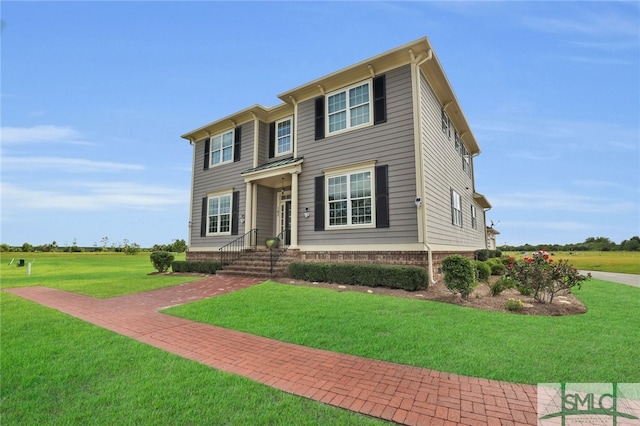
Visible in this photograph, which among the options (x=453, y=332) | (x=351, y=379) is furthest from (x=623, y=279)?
(x=351, y=379)

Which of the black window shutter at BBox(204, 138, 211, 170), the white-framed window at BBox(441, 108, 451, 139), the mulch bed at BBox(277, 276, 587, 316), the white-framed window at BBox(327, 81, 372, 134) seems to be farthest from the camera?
the black window shutter at BBox(204, 138, 211, 170)

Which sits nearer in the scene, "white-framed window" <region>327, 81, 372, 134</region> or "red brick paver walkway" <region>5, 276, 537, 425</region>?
"red brick paver walkway" <region>5, 276, 537, 425</region>

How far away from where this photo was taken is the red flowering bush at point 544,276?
22.2 feet

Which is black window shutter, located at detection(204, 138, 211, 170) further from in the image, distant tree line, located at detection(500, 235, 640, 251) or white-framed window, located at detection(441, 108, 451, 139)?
distant tree line, located at detection(500, 235, 640, 251)

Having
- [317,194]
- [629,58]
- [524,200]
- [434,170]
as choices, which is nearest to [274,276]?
[317,194]

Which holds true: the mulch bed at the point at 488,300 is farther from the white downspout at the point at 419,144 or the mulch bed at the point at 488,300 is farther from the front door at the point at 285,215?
the front door at the point at 285,215

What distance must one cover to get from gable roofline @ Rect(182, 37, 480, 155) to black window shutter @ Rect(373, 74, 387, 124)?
1.20ft

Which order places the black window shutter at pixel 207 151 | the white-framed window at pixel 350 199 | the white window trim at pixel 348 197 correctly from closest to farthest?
the white window trim at pixel 348 197
the white-framed window at pixel 350 199
the black window shutter at pixel 207 151

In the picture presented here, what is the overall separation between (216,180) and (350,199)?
8753 mm

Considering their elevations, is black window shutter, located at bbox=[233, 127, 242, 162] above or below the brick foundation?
above

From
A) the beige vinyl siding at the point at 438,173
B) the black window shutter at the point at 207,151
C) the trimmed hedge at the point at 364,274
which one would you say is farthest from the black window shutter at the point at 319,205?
the black window shutter at the point at 207,151

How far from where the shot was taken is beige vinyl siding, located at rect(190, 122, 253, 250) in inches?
589

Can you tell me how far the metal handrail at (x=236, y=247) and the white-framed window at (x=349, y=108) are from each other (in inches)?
237

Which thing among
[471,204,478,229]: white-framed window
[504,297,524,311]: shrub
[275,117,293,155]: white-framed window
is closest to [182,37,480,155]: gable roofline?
[275,117,293,155]: white-framed window
